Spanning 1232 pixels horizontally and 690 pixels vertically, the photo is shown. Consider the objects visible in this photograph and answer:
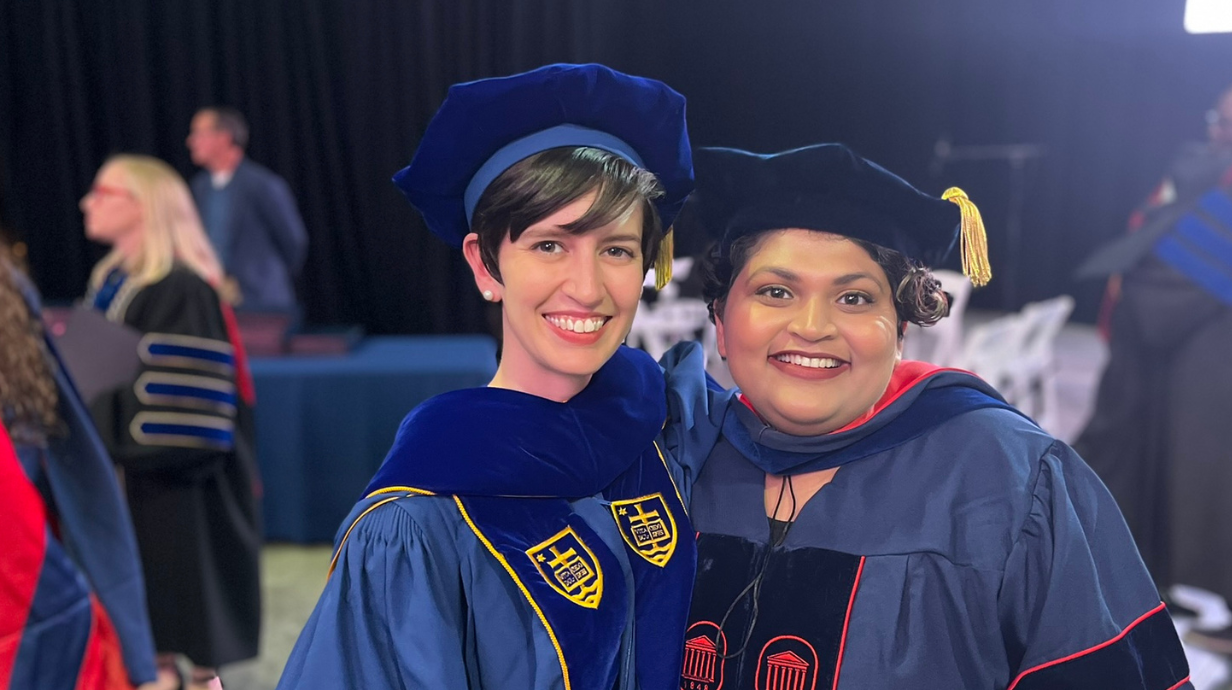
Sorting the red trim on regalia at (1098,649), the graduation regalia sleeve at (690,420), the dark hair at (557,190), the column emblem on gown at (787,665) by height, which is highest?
the dark hair at (557,190)

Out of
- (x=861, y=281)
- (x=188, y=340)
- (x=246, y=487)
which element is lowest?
(x=246, y=487)

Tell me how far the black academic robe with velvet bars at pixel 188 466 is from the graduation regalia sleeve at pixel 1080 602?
2.50 metres

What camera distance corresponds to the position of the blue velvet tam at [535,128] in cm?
114

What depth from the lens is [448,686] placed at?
1085mm

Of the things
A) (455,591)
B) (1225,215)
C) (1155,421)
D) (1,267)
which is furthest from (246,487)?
(1225,215)

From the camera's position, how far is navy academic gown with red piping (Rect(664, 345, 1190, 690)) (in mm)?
1178

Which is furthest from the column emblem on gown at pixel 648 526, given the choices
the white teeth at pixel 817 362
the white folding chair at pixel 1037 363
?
the white folding chair at pixel 1037 363

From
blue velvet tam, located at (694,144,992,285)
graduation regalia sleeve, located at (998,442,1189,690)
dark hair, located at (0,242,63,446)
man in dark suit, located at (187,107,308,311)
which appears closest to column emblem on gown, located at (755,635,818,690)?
graduation regalia sleeve, located at (998,442,1189,690)

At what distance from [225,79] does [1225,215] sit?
5570mm

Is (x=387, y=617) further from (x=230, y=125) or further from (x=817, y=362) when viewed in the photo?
(x=230, y=125)

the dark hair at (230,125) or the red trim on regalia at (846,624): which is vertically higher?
the dark hair at (230,125)

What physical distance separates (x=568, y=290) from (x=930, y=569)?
50 cm

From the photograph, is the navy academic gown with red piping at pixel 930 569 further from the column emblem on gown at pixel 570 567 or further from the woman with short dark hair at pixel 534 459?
the column emblem on gown at pixel 570 567

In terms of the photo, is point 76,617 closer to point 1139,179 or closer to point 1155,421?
point 1155,421
